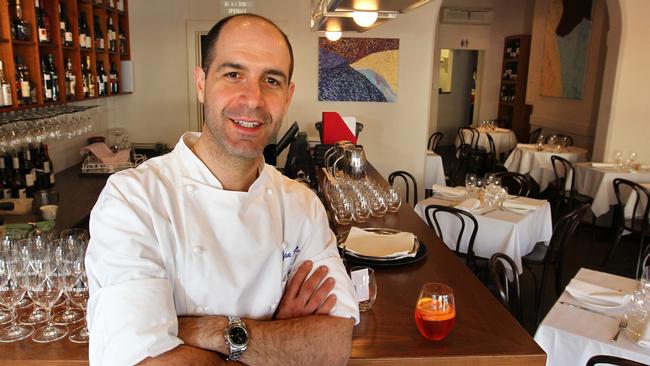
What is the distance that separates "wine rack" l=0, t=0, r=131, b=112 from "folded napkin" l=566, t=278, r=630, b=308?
3144mm

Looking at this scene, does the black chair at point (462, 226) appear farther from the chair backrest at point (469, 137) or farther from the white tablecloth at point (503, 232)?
the chair backrest at point (469, 137)

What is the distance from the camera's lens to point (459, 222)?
12.0 feet

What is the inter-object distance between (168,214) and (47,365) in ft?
1.68

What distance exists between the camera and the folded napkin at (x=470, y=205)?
370 cm

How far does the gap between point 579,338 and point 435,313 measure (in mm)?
901

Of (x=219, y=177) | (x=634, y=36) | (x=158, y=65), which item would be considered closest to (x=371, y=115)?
(x=158, y=65)

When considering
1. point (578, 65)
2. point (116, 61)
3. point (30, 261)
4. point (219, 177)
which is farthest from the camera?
point (578, 65)

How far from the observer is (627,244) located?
5.37 meters

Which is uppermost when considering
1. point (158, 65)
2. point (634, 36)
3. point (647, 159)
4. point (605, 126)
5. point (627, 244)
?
point (634, 36)

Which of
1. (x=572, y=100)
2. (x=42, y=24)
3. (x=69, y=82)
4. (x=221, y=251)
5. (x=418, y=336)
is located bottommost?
(x=418, y=336)

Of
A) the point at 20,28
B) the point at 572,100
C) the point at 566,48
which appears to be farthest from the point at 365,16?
the point at 566,48

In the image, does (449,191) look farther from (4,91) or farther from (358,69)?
(4,91)

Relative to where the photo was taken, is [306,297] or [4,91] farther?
[4,91]

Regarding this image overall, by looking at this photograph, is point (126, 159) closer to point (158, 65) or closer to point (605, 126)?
point (158, 65)
